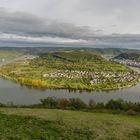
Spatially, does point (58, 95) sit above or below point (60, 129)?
below

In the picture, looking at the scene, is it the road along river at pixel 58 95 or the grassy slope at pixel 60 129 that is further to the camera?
the road along river at pixel 58 95

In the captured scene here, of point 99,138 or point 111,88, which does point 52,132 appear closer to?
point 99,138

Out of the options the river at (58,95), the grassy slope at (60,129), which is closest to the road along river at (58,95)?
the river at (58,95)

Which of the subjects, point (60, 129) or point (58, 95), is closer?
point (60, 129)

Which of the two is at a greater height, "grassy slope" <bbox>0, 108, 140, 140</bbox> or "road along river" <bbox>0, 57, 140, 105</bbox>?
"grassy slope" <bbox>0, 108, 140, 140</bbox>

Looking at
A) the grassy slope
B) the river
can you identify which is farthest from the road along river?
the grassy slope

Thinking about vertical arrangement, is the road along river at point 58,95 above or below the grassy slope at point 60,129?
below

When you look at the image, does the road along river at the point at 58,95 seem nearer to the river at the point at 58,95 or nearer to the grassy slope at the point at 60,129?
the river at the point at 58,95

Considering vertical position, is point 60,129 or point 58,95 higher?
point 60,129

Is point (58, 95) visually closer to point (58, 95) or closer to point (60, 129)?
point (58, 95)

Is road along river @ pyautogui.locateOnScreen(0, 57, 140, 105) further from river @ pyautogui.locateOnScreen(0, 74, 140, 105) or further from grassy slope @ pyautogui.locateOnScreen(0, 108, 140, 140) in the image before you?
grassy slope @ pyautogui.locateOnScreen(0, 108, 140, 140)

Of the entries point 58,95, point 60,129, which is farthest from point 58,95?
point 60,129

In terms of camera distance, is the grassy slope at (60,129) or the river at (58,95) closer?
the grassy slope at (60,129)
